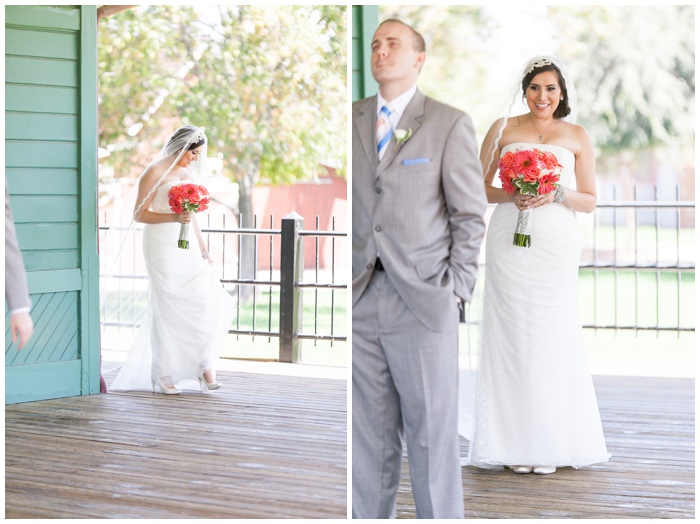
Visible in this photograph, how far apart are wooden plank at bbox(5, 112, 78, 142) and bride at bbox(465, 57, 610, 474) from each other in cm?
225

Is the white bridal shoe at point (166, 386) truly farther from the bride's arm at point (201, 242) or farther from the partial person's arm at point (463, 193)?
the partial person's arm at point (463, 193)

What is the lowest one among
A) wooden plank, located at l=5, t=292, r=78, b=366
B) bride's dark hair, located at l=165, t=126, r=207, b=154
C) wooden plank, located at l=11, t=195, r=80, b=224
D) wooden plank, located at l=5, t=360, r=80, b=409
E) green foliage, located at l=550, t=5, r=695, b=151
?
wooden plank, located at l=5, t=360, r=80, b=409

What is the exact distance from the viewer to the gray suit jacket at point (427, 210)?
287cm

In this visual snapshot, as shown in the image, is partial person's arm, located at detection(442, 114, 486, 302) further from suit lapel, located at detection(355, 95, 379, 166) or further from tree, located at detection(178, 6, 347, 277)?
tree, located at detection(178, 6, 347, 277)

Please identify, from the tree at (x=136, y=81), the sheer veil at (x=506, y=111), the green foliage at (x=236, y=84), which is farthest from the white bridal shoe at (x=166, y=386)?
the tree at (x=136, y=81)

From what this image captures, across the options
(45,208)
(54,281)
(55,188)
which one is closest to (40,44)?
(55,188)

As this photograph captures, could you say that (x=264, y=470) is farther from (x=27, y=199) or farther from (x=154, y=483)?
(x=27, y=199)

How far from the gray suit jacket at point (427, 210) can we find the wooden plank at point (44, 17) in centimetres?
258

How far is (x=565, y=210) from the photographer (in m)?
4.05

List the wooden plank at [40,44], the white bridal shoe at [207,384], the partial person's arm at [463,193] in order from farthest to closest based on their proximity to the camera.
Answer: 1. the white bridal shoe at [207,384]
2. the wooden plank at [40,44]
3. the partial person's arm at [463,193]

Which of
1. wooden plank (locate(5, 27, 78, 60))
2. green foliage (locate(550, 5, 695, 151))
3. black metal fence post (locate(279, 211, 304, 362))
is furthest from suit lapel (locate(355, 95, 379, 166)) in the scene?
green foliage (locate(550, 5, 695, 151))

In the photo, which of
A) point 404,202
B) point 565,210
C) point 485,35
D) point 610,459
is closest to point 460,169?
point 404,202

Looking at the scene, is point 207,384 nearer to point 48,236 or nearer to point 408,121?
point 48,236

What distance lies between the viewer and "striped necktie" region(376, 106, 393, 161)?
2955mm
